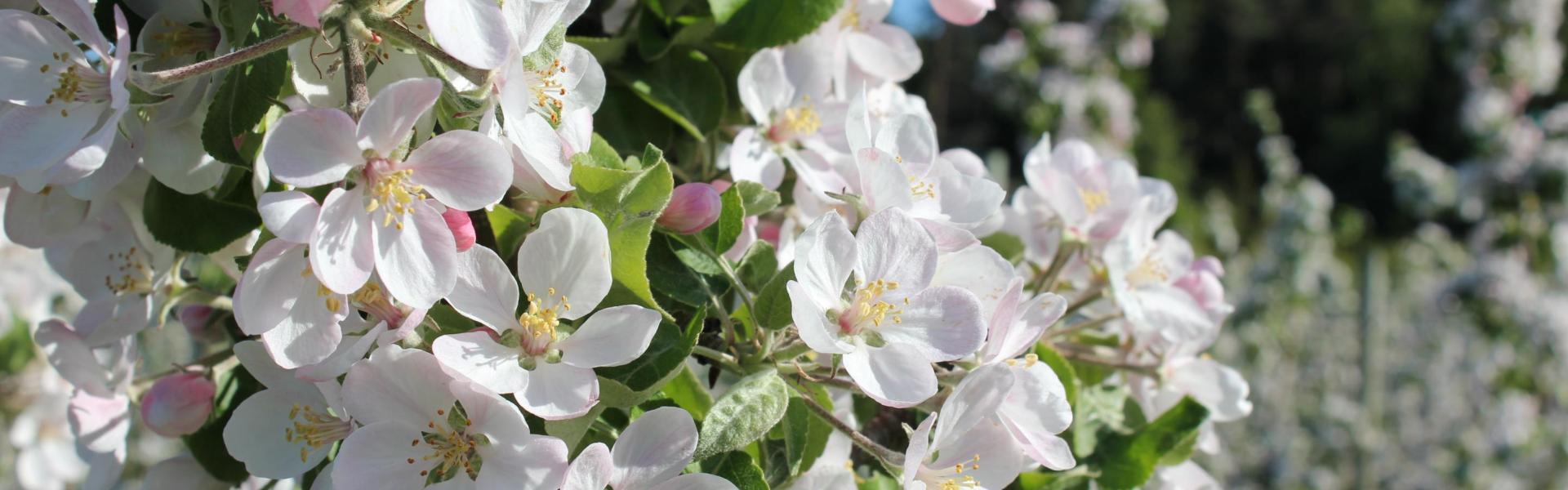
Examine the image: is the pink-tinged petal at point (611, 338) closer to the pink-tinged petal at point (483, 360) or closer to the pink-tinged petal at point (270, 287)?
the pink-tinged petal at point (483, 360)

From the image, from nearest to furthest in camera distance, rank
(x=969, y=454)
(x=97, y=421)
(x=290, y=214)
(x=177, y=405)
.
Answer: (x=290, y=214) → (x=969, y=454) → (x=177, y=405) → (x=97, y=421)

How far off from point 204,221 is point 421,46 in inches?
14.1

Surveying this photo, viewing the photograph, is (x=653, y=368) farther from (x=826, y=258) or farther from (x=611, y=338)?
(x=826, y=258)

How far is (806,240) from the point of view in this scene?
840mm

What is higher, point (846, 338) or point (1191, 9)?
point (846, 338)

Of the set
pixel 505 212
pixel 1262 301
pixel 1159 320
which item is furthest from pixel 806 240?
pixel 1262 301

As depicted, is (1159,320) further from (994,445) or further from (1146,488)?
(994,445)

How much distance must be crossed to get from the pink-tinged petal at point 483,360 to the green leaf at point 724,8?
17.3 inches

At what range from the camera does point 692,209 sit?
2.91 feet

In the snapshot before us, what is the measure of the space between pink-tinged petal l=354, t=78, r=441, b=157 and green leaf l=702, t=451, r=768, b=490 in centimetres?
34

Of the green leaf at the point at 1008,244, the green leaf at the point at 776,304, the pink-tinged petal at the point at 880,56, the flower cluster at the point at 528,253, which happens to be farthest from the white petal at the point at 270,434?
the green leaf at the point at 1008,244

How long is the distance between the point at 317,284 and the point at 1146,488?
2.95ft

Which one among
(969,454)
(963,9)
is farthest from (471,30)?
(963,9)

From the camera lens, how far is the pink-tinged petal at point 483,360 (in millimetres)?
739
